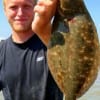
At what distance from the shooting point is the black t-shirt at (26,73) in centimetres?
537

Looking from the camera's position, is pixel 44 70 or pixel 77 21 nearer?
pixel 77 21

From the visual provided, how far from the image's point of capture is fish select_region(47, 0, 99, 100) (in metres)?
3.72

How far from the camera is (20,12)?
525 cm

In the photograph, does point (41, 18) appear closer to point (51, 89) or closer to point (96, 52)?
point (96, 52)

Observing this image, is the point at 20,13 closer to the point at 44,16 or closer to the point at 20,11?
the point at 20,11

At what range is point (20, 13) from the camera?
5.23 m

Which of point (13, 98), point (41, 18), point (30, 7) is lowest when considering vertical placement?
point (13, 98)

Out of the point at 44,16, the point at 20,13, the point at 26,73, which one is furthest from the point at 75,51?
the point at 26,73

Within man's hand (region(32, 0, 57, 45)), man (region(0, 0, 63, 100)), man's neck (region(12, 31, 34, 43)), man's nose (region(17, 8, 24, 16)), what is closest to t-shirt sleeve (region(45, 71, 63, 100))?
man (region(0, 0, 63, 100))

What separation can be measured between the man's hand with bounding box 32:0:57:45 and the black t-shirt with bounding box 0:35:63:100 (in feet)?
4.01

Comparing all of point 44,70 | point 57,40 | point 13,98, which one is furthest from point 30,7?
point 57,40

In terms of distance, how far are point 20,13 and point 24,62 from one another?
64cm

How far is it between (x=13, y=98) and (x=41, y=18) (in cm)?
176

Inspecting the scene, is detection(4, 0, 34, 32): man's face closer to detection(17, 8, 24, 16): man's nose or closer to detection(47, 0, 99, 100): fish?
detection(17, 8, 24, 16): man's nose
